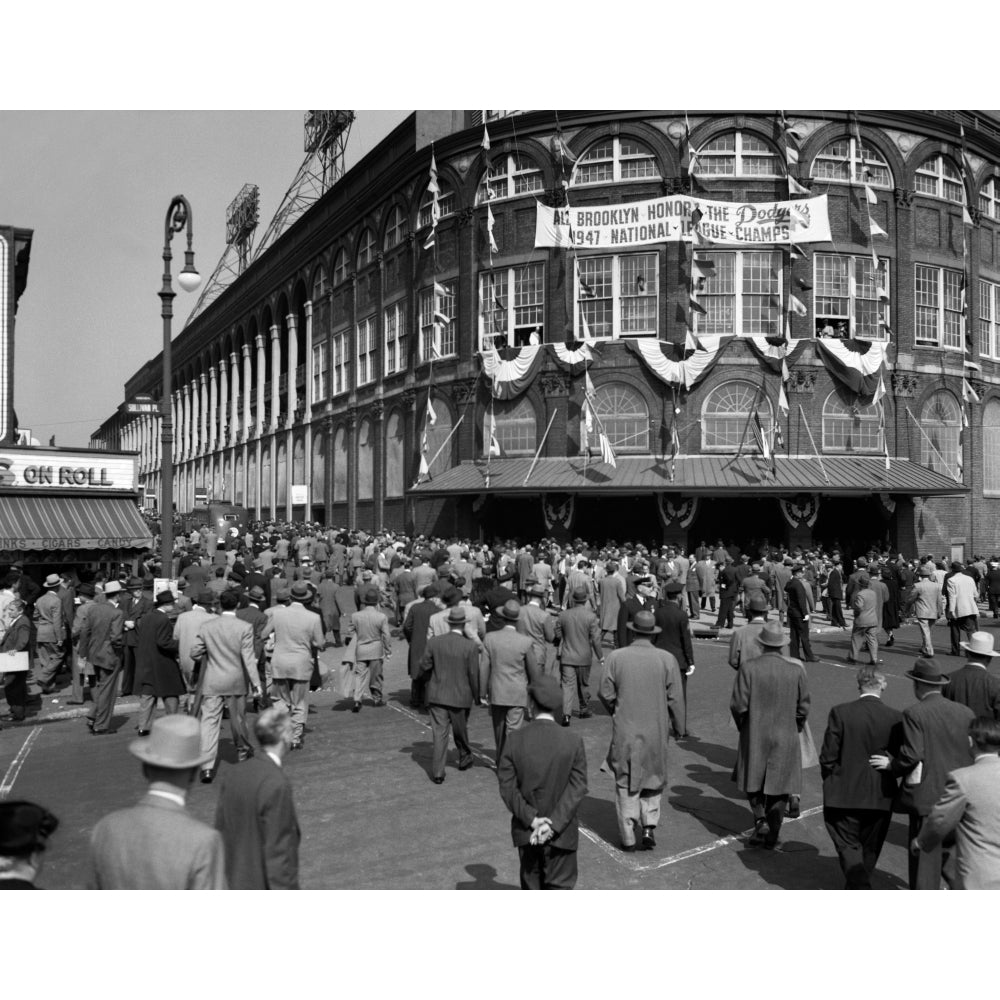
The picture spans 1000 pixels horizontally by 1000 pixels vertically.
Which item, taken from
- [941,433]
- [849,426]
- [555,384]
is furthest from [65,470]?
[941,433]

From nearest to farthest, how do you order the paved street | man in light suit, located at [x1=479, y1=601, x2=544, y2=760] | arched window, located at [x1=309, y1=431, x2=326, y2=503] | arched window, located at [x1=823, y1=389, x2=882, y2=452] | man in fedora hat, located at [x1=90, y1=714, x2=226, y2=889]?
man in fedora hat, located at [x1=90, y1=714, x2=226, y2=889], the paved street, man in light suit, located at [x1=479, y1=601, x2=544, y2=760], arched window, located at [x1=823, y1=389, x2=882, y2=452], arched window, located at [x1=309, y1=431, x2=326, y2=503]

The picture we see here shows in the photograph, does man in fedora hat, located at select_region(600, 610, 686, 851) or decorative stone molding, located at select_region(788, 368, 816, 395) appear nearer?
man in fedora hat, located at select_region(600, 610, 686, 851)

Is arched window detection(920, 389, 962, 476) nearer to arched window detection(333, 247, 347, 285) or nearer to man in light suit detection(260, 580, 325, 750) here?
man in light suit detection(260, 580, 325, 750)

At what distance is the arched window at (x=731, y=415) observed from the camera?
29641mm

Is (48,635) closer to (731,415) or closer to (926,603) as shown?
(926,603)

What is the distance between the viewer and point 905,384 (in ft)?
101

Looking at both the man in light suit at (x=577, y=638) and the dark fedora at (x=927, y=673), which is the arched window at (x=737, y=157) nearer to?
the man in light suit at (x=577, y=638)

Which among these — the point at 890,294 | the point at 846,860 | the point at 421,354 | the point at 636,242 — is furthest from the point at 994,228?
the point at 846,860

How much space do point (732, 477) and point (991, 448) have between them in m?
13.2

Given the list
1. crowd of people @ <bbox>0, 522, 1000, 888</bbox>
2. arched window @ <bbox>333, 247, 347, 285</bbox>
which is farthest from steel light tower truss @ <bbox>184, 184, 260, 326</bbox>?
crowd of people @ <bbox>0, 522, 1000, 888</bbox>

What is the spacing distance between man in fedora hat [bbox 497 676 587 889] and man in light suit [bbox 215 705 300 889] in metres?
1.44

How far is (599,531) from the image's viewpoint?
101 feet

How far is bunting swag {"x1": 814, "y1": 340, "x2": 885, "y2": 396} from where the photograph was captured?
96.7 ft

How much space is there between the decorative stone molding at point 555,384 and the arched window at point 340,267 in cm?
1765
